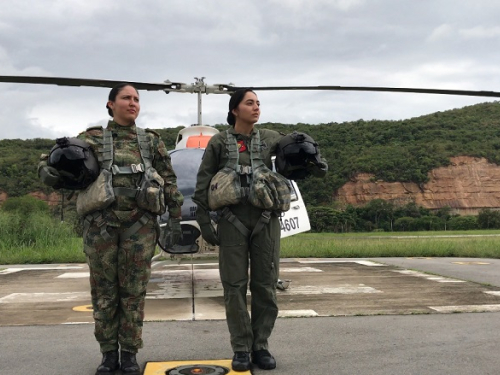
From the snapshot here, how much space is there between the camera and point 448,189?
261 ft

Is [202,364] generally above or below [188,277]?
above

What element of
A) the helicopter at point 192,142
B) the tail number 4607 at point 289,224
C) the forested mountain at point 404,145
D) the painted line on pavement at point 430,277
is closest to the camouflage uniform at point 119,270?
the helicopter at point 192,142

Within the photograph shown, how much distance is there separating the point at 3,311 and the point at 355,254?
8.59m

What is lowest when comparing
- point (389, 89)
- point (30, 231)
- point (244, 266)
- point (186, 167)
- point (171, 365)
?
point (30, 231)

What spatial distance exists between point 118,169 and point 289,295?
11.4 feet

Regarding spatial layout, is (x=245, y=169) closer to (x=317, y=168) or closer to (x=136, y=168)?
(x=317, y=168)

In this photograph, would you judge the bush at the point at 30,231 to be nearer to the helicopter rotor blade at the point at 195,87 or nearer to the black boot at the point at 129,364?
the helicopter rotor blade at the point at 195,87

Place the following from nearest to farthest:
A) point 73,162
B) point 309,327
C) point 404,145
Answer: point 73,162 < point 309,327 < point 404,145

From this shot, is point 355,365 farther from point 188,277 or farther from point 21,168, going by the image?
point 21,168

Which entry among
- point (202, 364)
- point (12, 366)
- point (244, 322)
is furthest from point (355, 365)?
point (12, 366)

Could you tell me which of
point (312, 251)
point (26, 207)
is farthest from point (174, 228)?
point (26, 207)

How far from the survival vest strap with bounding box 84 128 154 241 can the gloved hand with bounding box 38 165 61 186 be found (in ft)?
0.90

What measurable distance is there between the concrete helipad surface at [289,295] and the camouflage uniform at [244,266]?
1.47 metres

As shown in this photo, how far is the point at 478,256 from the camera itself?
12688mm
